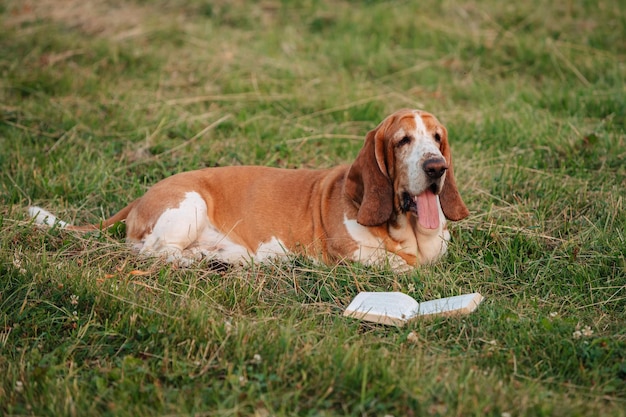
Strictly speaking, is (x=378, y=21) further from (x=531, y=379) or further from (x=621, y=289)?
(x=531, y=379)

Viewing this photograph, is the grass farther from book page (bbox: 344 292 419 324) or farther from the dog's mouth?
the dog's mouth

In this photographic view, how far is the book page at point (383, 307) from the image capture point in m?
4.46

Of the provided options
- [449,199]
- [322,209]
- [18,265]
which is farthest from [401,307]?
[18,265]

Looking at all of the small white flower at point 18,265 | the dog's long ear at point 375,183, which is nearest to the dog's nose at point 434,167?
the dog's long ear at point 375,183

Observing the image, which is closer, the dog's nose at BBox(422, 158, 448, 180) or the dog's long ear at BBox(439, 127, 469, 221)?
the dog's nose at BBox(422, 158, 448, 180)

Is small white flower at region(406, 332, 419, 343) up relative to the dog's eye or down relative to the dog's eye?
down

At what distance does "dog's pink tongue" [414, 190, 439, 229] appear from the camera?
5.21 m

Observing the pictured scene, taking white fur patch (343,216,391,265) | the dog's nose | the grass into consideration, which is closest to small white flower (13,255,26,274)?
the grass

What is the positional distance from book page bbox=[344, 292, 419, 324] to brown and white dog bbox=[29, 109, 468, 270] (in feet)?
1.89

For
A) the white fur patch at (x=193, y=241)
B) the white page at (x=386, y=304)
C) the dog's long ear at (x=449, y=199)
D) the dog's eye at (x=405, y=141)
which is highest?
the dog's eye at (x=405, y=141)

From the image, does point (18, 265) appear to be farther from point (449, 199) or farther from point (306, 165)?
Answer: point (306, 165)

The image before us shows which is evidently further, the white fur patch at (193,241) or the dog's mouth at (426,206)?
the white fur patch at (193,241)

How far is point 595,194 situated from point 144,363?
13.2ft

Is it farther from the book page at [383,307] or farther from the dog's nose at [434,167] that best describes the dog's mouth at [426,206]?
the book page at [383,307]
